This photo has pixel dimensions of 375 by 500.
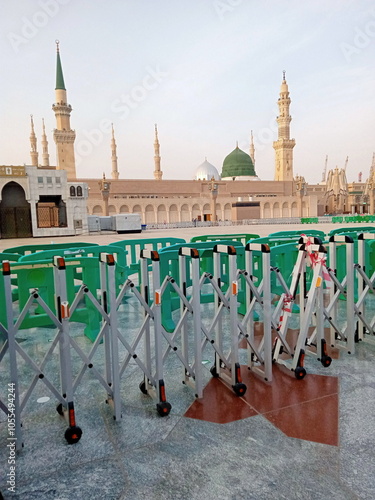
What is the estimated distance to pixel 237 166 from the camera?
273 ft

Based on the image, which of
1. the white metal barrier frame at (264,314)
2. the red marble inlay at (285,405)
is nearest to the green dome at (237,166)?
the white metal barrier frame at (264,314)

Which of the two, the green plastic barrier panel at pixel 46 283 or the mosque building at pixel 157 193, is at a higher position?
the mosque building at pixel 157 193

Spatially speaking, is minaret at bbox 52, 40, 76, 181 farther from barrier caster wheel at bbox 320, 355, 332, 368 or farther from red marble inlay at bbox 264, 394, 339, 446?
red marble inlay at bbox 264, 394, 339, 446

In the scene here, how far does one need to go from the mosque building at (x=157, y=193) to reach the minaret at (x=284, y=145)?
187 mm

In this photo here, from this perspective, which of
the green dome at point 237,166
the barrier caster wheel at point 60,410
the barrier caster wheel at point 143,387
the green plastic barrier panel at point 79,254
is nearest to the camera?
the barrier caster wheel at point 60,410

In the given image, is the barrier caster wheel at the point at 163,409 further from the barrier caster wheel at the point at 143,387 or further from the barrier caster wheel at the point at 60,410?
the barrier caster wheel at the point at 60,410

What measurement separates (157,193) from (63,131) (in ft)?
58.9

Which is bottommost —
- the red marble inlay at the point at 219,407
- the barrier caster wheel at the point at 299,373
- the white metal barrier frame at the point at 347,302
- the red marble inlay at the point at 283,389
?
the red marble inlay at the point at 283,389

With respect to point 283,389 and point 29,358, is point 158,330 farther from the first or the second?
point 283,389

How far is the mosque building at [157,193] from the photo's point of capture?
1400 inches

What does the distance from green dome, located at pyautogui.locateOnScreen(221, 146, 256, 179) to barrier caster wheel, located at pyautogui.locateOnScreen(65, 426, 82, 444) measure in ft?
268

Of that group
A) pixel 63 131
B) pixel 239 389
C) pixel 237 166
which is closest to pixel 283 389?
pixel 239 389

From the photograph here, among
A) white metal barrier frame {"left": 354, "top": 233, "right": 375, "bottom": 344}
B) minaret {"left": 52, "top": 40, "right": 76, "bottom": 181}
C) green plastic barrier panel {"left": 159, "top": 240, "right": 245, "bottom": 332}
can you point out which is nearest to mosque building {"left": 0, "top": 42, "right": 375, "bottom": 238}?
minaret {"left": 52, "top": 40, "right": 76, "bottom": 181}

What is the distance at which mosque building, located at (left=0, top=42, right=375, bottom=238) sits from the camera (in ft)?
117
